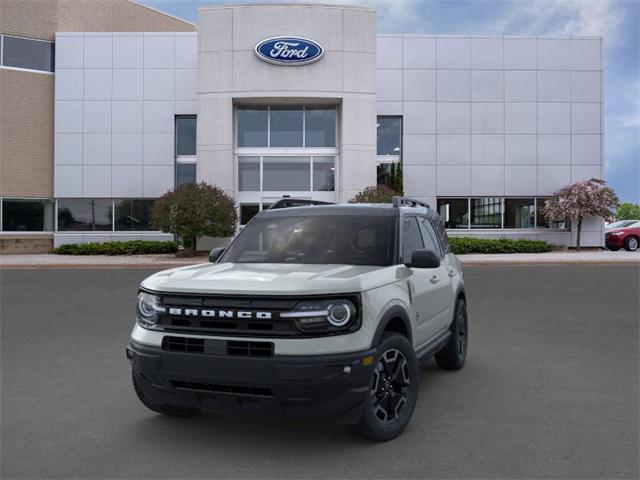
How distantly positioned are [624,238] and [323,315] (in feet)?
98.1

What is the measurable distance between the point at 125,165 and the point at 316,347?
27819 mm

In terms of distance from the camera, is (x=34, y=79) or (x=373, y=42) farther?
(x=34, y=79)

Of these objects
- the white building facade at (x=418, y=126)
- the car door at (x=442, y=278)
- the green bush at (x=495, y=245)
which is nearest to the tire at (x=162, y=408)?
the car door at (x=442, y=278)

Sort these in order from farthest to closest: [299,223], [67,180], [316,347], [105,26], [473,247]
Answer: [105,26]
[67,180]
[473,247]
[299,223]
[316,347]

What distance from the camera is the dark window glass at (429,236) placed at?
5819 millimetres

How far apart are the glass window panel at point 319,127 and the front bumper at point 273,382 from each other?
2504 centimetres

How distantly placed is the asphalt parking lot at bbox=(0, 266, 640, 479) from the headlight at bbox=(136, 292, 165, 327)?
0.88m

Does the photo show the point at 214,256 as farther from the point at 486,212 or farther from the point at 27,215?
the point at 27,215

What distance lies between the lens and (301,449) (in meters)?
3.99

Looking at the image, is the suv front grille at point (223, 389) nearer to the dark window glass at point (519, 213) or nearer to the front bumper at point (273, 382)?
the front bumper at point (273, 382)

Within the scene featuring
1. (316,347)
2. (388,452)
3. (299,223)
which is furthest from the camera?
(299,223)

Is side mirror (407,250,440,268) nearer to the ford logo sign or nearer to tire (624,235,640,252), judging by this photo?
the ford logo sign

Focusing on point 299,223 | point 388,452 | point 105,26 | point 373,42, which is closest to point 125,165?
point 105,26

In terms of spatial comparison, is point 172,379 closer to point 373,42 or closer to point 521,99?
point 373,42
